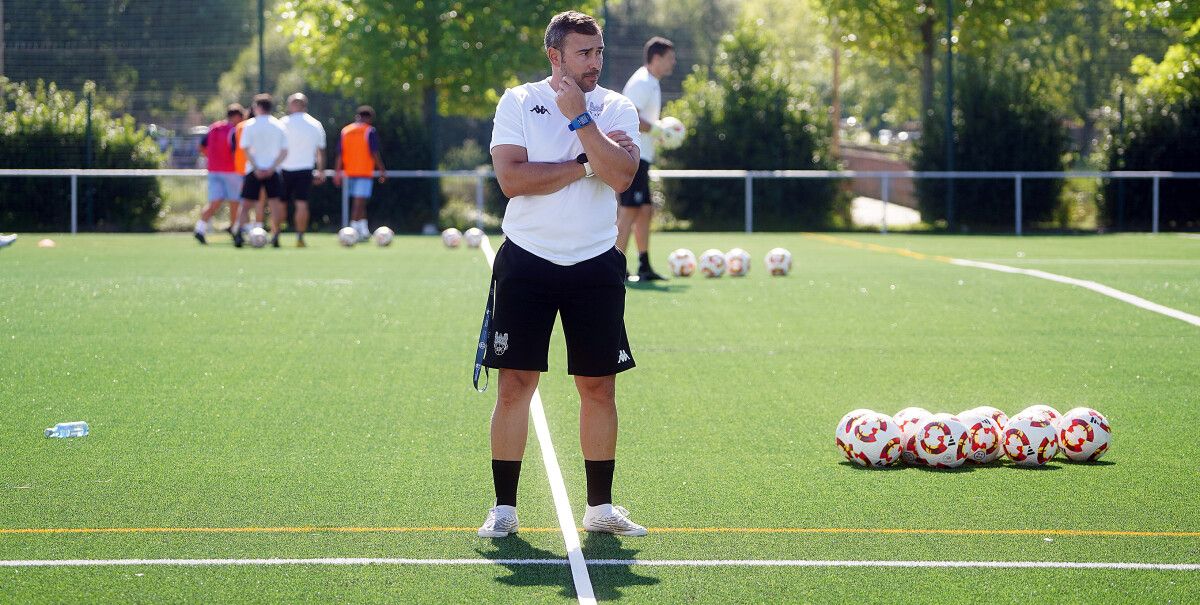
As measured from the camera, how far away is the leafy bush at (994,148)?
87.2 feet

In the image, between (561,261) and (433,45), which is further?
(433,45)

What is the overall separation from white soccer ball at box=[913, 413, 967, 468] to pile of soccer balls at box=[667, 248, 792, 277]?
839 centimetres

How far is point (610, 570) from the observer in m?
4.64

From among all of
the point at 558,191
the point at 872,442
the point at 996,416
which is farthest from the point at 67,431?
the point at 996,416

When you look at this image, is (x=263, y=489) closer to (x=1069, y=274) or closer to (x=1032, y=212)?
(x=1069, y=274)

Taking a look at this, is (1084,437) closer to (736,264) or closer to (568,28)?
(568,28)

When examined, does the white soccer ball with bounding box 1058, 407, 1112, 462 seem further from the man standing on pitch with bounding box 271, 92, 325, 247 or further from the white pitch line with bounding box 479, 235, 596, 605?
the man standing on pitch with bounding box 271, 92, 325, 247

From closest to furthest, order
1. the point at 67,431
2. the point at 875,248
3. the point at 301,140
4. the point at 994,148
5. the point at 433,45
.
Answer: the point at 67,431
the point at 301,140
the point at 875,248
the point at 994,148
the point at 433,45

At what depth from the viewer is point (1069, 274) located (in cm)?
1502

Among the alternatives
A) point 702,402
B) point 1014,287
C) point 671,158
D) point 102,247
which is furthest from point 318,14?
point 702,402

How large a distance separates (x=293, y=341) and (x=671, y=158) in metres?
18.4

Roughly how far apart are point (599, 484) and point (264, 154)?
49.6ft

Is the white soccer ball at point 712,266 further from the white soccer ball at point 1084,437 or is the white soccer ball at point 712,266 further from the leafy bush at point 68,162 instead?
the leafy bush at point 68,162

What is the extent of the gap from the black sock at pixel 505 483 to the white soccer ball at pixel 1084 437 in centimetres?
248
